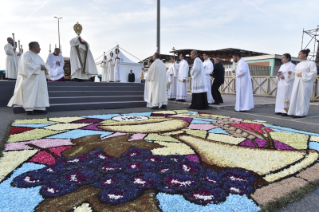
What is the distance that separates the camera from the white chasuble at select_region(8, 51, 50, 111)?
5910 millimetres

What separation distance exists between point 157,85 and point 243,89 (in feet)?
9.76

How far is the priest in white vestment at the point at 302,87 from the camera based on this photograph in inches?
231

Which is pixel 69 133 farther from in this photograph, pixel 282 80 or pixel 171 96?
pixel 171 96

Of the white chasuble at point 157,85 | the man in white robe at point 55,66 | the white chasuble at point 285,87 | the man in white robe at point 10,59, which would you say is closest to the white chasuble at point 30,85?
the white chasuble at point 157,85

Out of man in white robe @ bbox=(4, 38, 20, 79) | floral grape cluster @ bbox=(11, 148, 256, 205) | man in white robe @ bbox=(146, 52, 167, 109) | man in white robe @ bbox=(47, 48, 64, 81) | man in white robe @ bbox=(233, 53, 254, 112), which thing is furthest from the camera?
man in white robe @ bbox=(47, 48, 64, 81)

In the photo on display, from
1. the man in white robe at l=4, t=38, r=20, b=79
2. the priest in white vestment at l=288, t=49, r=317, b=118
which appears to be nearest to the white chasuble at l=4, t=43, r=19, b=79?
the man in white robe at l=4, t=38, r=20, b=79

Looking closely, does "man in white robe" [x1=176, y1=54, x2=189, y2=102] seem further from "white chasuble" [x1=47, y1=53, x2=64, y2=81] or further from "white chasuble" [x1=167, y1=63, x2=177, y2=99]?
"white chasuble" [x1=47, y1=53, x2=64, y2=81]

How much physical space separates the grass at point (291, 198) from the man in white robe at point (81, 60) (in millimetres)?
9500

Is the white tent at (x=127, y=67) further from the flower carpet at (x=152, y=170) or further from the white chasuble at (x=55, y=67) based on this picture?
the flower carpet at (x=152, y=170)

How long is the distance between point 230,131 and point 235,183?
2.18m

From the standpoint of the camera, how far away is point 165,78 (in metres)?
7.95

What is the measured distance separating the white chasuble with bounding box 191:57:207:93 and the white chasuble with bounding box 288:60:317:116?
8.86 feet

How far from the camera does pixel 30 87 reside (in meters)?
6.02

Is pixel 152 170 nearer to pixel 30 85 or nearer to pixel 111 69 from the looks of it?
pixel 30 85
